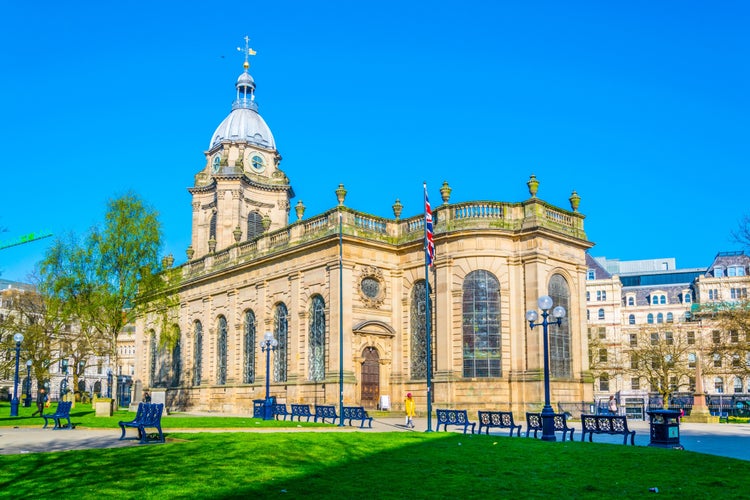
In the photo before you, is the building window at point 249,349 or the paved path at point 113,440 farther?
the building window at point 249,349

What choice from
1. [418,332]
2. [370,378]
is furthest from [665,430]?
[370,378]

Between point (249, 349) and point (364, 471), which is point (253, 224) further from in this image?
point (364, 471)

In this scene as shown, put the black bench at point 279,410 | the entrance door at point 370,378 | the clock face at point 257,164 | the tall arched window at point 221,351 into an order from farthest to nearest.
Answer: the clock face at point 257,164 < the tall arched window at point 221,351 < the entrance door at point 370,378 < the black bench at point 279,410

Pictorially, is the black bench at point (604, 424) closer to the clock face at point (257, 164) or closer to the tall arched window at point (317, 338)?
the tall arched window at point (317, 338)

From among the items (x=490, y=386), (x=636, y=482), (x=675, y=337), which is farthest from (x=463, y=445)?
(x=675, y=337)

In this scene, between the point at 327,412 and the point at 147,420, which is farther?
the point at 327,412

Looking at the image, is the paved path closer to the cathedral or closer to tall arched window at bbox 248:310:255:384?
the cathedral

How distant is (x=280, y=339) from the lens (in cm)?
4584

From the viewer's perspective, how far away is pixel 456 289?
39.4 m

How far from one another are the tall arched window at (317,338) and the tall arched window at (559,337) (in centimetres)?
1241

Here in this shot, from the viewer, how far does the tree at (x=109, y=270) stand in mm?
41062

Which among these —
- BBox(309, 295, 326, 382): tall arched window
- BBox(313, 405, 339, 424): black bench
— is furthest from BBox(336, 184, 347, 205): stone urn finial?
BBox(313, 405, 339, 424): black bench

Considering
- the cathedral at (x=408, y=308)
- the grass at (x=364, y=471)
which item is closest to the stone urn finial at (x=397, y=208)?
the cathedral at (x=408, y=308)

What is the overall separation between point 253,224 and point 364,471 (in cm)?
4784
